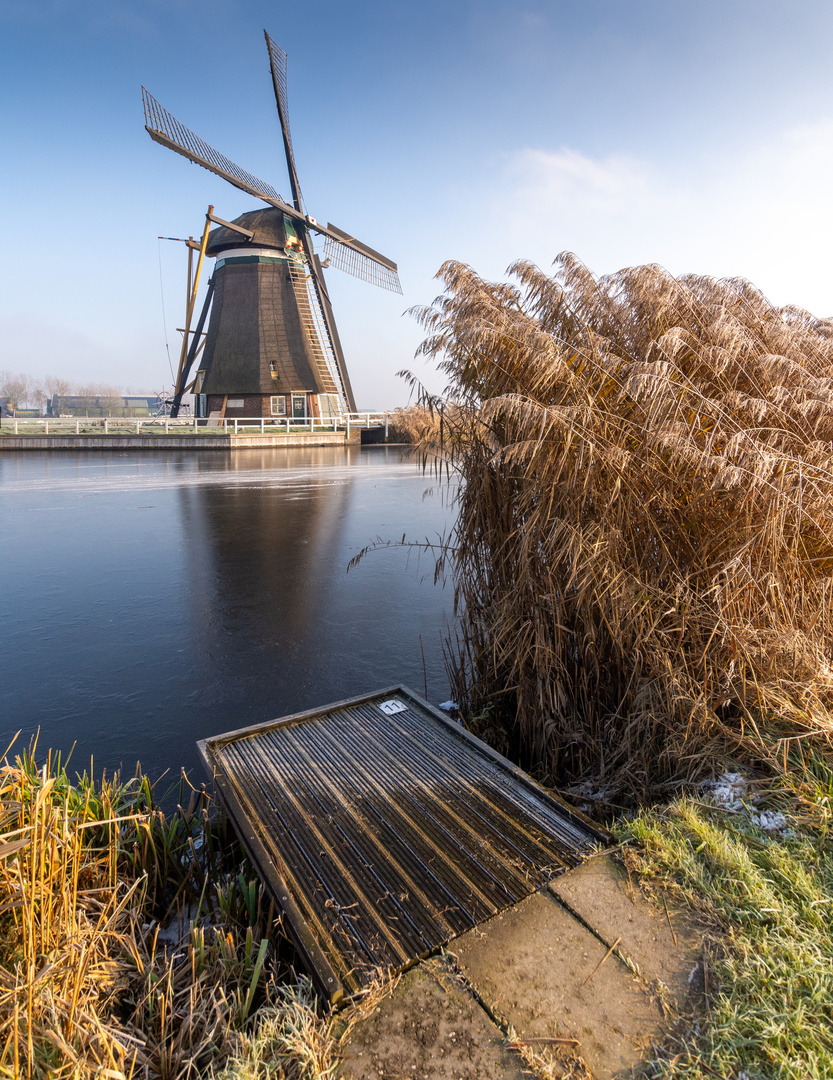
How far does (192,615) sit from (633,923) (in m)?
4.62

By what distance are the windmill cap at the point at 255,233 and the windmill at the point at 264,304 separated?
0.04 meters

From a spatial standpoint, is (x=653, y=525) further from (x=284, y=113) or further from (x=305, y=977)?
(x=284, y=113)

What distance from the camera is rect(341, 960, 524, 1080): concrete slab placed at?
4.59 feet

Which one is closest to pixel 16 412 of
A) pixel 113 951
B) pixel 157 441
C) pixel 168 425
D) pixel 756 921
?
pixel 168 425

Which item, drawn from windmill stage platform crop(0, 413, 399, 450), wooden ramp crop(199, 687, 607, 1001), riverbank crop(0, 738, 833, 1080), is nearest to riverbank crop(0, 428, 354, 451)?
windmill stage platform crop(0, 413, 399, 450)

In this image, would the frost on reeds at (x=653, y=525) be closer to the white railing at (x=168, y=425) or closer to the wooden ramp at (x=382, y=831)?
the wooden ramp at (x=382, y=831)

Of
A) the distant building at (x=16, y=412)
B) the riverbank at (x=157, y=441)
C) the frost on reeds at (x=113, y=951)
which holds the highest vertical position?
the distant building at (x=16, y=412)

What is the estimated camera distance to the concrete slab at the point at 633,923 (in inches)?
64.1

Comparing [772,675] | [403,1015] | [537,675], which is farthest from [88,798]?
[772,675]

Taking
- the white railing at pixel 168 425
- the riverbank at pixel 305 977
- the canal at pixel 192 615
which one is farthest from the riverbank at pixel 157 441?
the riverbank at pixel 305 977

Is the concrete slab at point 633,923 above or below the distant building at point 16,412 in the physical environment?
below

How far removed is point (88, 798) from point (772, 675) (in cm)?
288

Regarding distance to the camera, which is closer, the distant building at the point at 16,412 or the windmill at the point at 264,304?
the windmill at the point at 264,304

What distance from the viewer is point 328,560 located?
293 inches
